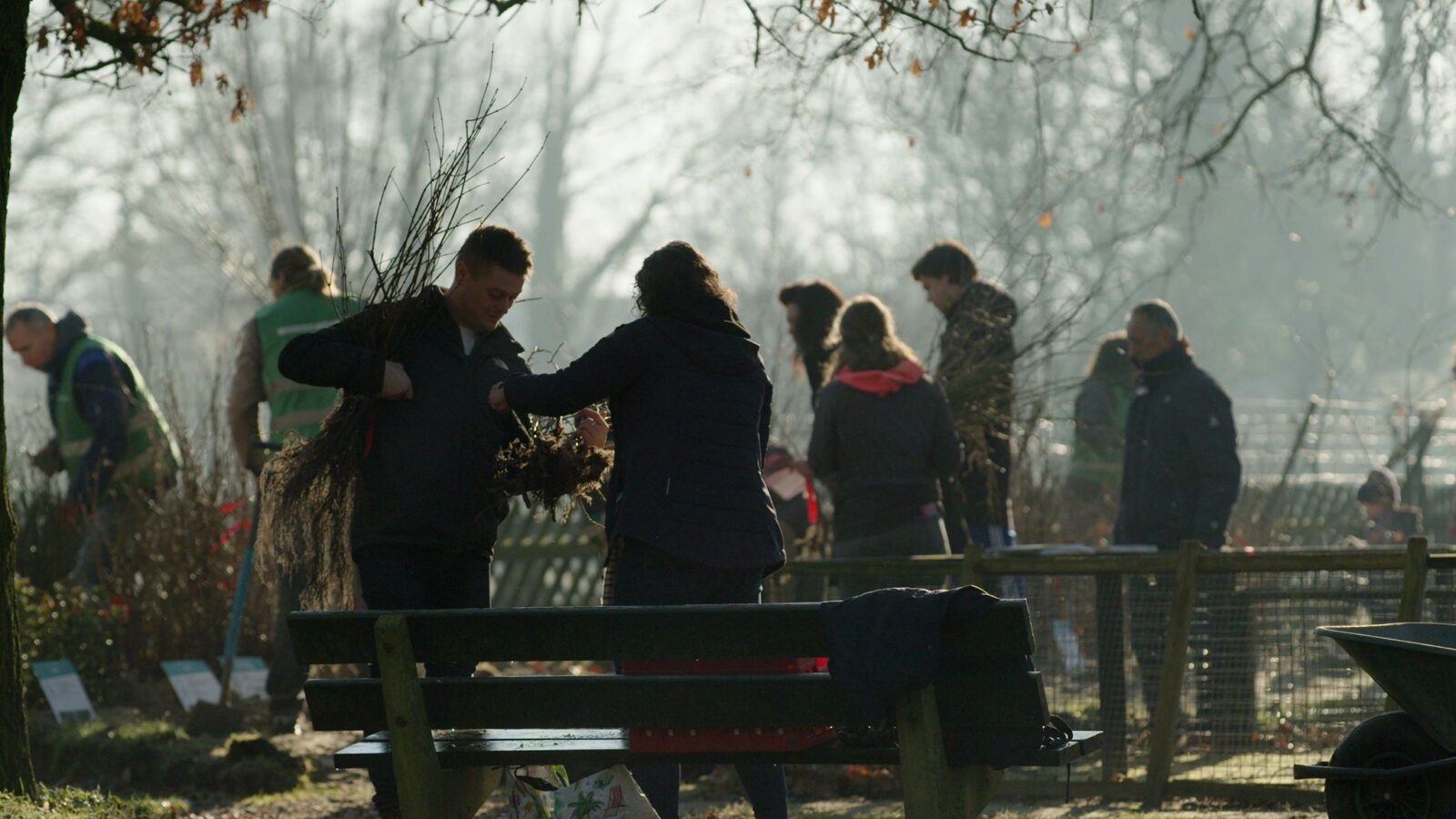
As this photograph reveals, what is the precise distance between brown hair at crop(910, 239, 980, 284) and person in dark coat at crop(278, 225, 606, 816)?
11.7 feet

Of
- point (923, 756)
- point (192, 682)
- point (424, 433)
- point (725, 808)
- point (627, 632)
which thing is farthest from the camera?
point (192, 682)

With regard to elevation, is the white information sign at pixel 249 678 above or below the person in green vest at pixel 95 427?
below

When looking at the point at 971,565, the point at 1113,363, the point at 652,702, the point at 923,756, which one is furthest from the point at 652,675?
the point at 1113,363

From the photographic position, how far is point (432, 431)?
17.3ft

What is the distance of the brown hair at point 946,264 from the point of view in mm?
8719

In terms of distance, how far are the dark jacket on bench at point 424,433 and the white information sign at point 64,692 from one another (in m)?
4.39

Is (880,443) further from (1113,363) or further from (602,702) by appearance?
(602,702)

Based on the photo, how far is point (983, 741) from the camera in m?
4.30

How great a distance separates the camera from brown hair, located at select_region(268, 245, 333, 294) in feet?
27.9

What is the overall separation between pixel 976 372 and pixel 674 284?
395 centimetres

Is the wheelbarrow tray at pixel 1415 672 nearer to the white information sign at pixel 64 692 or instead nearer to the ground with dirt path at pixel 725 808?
the ground with dirt path at pixel 725 808

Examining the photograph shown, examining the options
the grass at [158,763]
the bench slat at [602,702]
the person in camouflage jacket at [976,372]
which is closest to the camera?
the bench slat at [602,702]

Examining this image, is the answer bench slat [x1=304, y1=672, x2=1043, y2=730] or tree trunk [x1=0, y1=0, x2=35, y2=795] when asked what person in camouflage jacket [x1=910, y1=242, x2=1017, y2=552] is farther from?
bench slat [x1=304, y1=672, x2=1043, y2=730]

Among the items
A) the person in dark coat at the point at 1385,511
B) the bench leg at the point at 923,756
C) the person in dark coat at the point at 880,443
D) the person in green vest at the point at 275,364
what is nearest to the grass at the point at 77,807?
the person in green vest at the point at 275,364
